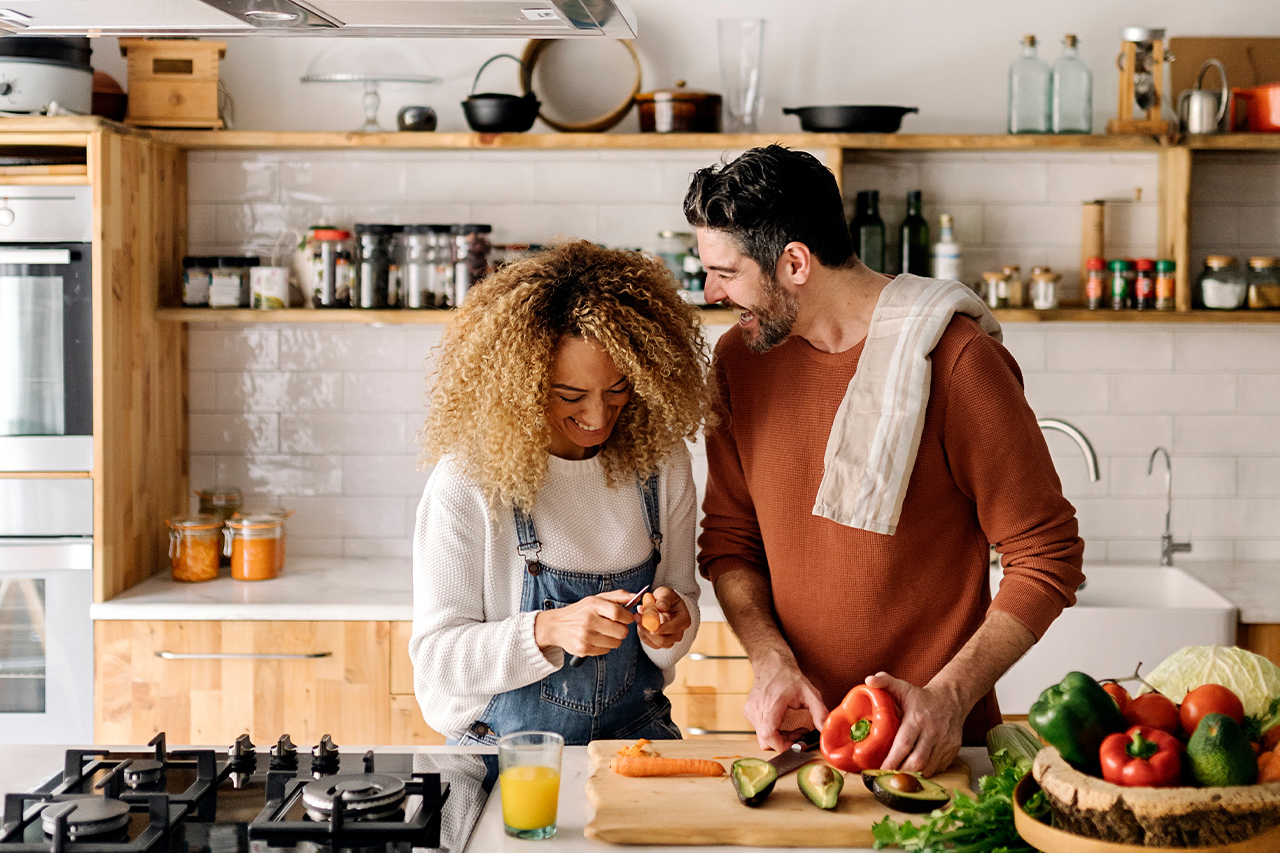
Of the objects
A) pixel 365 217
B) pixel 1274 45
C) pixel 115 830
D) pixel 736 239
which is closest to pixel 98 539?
pixel 365 217

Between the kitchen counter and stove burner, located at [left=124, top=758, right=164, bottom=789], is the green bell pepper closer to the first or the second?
the kitchen counter

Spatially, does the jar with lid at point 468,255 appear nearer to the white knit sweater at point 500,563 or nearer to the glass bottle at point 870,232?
the glass bottle at point 870,232

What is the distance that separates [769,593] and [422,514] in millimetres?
655

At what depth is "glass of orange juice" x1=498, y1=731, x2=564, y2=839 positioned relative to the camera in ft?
5.03

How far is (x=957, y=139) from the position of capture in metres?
3.44

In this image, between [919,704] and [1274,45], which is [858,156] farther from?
[919,704]

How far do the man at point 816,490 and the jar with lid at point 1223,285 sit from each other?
178 centimetres

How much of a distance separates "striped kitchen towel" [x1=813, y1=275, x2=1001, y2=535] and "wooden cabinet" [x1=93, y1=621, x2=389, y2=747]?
1.67m

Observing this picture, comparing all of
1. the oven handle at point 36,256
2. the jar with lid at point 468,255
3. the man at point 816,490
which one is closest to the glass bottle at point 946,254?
the jar with lid at point 468,255

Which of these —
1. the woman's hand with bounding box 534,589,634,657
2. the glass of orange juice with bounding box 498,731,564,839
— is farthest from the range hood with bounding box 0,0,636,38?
the glass of orange juice with bounding box 498,731,564,839

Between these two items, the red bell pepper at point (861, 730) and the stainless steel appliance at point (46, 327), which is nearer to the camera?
the red bell pepper at point (861, 730)

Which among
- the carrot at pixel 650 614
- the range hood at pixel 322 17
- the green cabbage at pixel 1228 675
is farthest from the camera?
the carrot at pixel 650 614

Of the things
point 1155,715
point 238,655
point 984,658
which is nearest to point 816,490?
point 984,658

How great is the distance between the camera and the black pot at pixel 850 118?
340cm
